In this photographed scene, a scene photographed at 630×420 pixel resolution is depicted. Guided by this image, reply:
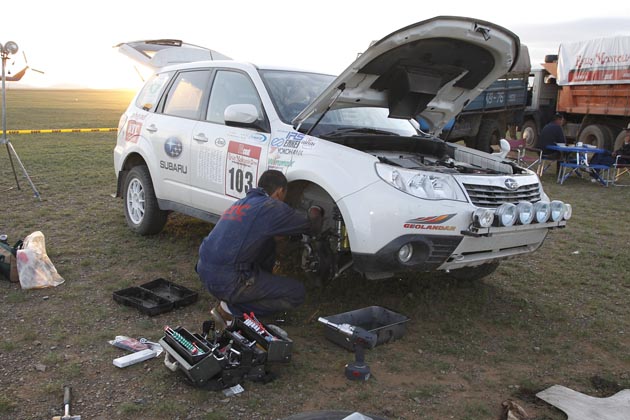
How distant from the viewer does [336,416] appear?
2.46m

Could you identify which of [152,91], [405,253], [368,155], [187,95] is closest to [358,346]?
[405,253]

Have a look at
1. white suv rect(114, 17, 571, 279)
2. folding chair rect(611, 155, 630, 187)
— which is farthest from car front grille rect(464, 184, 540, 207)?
folding chair rect(611, 155, 630, 187)

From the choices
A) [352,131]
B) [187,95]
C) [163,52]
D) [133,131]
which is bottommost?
[133,131]

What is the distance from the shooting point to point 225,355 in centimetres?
333

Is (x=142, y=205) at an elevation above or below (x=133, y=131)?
below

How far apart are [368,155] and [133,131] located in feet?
10.7

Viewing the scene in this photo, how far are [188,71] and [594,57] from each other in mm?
12848

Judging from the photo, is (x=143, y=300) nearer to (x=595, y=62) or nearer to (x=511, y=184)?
(x=511, y=184)

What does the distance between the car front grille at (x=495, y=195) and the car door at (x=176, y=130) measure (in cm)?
264

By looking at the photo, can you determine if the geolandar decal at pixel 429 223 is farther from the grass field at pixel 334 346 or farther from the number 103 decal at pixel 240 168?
the number 103 decal at pixel 240 168

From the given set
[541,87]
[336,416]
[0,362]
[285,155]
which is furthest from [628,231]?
[541,87]

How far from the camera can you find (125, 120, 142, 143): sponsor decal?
615 centimetres

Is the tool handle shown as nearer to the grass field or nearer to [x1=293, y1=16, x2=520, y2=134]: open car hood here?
the grass field

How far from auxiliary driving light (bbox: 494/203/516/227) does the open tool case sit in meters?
1.65
